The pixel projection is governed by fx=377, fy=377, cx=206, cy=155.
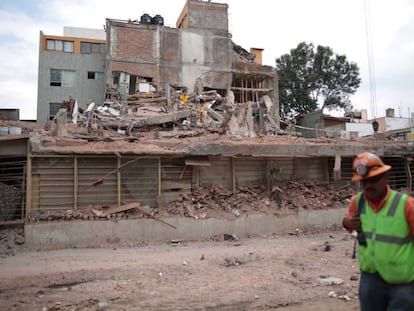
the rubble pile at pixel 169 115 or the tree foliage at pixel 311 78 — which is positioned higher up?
the tree foliage at pixel 311 78

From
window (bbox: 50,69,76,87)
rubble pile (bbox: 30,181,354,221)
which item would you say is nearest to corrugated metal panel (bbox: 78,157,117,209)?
rubble pile (bbox: 30,181,354,221)

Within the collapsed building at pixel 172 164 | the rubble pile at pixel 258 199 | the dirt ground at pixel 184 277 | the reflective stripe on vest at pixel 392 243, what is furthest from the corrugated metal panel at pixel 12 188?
the reflective stripe on vest at pixel 392 243

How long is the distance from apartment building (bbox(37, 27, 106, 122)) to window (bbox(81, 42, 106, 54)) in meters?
0.88

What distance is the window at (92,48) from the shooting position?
3616cm

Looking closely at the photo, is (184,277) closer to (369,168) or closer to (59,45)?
(369,168)

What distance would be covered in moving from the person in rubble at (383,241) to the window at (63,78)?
1342 inches

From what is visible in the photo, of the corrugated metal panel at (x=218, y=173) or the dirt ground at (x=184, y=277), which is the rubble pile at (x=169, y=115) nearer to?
the corrugated metal panel at (x=218, y=173)

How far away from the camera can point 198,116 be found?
20672mm

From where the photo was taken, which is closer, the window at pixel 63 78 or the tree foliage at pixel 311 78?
the window at pixel 63 78

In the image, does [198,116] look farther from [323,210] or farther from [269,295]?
[269,295]

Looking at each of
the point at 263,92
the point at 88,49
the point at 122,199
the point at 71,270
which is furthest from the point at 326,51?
the point at 71,270

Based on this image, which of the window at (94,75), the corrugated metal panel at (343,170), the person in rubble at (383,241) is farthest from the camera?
the window at (94,75)

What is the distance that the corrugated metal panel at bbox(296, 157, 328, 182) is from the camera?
585 inches

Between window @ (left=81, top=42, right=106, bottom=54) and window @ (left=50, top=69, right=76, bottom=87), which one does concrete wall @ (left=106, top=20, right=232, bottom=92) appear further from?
window @ (left=81, top=42, right=106, bottom=54)
